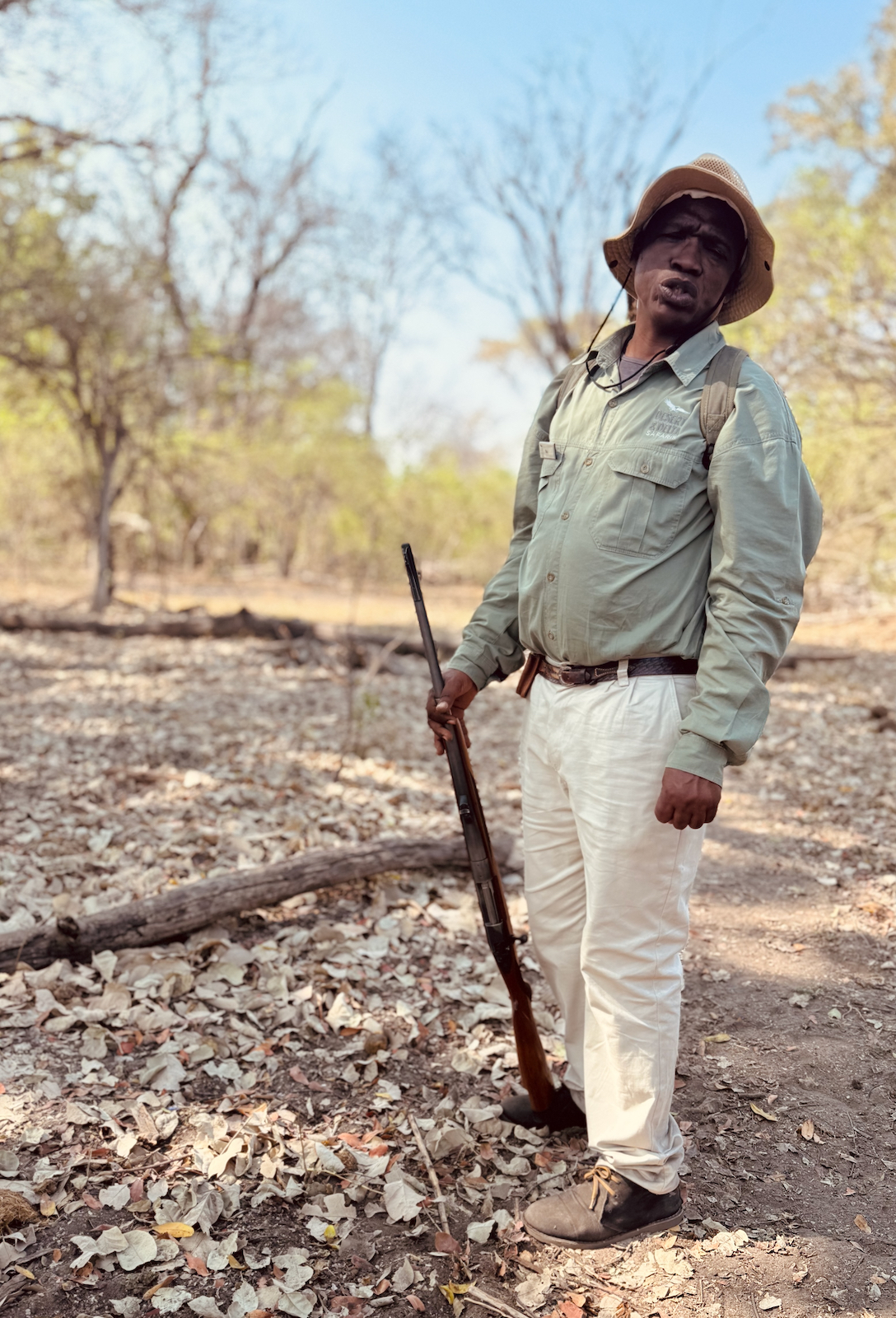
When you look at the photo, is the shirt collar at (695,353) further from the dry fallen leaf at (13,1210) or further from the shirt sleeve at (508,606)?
the dry fallen leaf at (13,1210)

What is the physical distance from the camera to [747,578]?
196 centimetres

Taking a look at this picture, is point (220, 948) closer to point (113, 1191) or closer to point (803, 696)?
point (113, 1191)

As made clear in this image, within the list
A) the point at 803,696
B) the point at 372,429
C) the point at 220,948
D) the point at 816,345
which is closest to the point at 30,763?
the point at 220,948

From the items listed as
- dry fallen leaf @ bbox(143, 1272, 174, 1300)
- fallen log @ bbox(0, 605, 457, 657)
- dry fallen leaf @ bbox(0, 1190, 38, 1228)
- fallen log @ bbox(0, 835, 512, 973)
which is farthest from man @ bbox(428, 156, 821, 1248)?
fallen log @ bbox(0, 605, 457, 657)

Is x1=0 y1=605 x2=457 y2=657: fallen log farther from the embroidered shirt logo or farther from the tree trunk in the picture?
the embroidered shirt logo

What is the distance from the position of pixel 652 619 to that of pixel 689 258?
0.85 metres

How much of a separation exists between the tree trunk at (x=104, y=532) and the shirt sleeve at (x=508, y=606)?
11.2 meters

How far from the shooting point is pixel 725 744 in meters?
1.96

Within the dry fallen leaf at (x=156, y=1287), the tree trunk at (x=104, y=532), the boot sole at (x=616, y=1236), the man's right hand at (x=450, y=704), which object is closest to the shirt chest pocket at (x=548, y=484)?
the man's right hand at (x=450, y=704)

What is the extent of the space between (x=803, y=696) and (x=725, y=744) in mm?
7386

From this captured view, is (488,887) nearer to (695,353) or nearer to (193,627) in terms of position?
(695,353)

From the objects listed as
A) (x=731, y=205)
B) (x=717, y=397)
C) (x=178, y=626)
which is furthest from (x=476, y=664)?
(x=178, y=626)

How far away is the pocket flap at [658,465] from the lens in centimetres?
206

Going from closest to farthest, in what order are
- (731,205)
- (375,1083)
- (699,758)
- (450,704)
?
(699,758), (731,205), (450,704), (375,1083)
